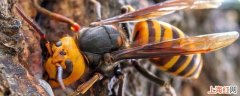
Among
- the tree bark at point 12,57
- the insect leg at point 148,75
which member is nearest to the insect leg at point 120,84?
the insect leg at point 148,75

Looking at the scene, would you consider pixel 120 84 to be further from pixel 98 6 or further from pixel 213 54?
pixel 213 54

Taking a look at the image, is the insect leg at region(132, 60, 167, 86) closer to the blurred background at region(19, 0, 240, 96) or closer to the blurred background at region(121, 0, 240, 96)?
the blurred background at region(19, 0, 240, 96)

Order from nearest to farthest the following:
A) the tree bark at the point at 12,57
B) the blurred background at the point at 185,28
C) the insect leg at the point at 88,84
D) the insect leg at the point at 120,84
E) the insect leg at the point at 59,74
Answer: the tree bark at the point at 12,57 < the insect leg at the point at 59,74 < the insect leg at the point at 88,84 < the insect leg at the point at 120,84 < the blurred background at the point at 185,28

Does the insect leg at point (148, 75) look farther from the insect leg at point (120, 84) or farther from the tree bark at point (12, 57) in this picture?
the tree bark at point (12, 57)

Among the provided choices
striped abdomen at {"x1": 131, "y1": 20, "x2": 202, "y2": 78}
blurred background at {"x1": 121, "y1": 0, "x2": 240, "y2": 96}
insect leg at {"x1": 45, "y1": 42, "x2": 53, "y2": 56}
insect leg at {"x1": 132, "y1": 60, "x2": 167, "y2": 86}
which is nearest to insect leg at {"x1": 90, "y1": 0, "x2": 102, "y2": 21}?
striped abdomen at {"x1": 131, "y1": 20, "x2": 202, "y2": 78}

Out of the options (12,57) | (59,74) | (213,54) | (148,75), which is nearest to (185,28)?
(213,54)

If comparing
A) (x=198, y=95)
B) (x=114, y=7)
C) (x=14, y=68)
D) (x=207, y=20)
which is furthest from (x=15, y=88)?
(x=207, y=20)

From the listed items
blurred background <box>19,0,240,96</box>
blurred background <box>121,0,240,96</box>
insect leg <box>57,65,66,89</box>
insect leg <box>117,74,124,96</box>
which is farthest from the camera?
blurred background <box>121,0,240,96</box>
